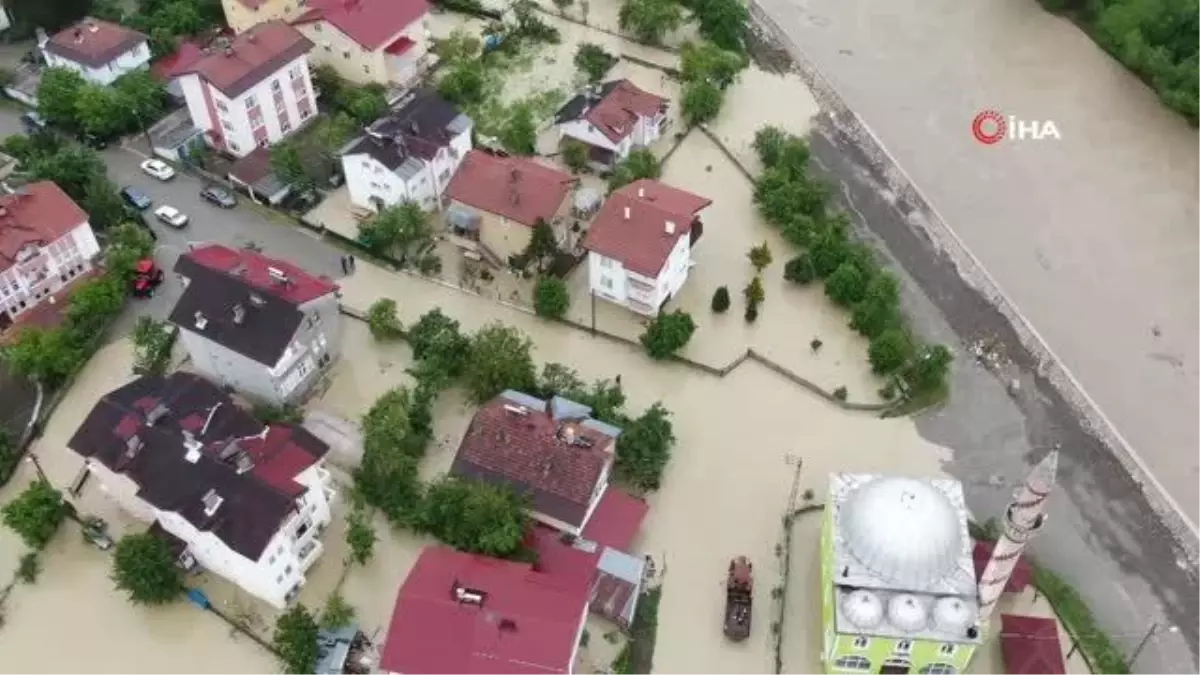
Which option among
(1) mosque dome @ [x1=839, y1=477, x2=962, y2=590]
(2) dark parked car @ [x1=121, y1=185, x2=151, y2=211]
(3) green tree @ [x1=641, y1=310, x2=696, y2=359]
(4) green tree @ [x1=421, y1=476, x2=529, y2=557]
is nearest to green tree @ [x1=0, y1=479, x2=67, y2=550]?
(4) green tree @ [x1=421, y1=476, x2=529, y2=557]

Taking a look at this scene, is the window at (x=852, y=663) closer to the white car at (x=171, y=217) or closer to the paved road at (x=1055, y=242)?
the paved road at (x=1055, y=242)

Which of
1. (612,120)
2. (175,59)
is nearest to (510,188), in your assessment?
(612,120)

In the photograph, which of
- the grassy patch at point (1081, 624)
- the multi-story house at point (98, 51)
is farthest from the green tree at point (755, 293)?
the multi-story house at point (98, 51)

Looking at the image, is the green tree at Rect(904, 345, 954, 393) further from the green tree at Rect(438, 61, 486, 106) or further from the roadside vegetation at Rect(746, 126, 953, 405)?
the green tree at Rect(438, 61, 486, 106)

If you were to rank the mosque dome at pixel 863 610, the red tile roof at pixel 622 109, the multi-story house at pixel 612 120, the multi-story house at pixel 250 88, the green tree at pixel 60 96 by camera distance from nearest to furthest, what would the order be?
1. the mosque dome at pixel 863 610
2. the multi-story house at pixel 250 88
3. the red tile roof at pixel 622 109
4. the multi-story house at pixel 612 120
5. the green tree at pixel 60 96

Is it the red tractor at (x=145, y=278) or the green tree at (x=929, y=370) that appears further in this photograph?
the red tractor at (x=145, y=278)

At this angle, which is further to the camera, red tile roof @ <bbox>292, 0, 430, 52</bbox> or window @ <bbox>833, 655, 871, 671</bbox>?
red tile roof @ <bbox>292, 0, 430, 52</bbox>

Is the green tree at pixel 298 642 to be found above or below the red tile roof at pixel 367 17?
below
